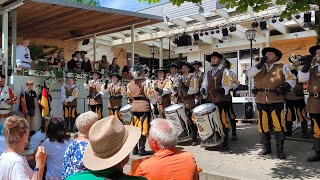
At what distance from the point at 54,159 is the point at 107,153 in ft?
8.22

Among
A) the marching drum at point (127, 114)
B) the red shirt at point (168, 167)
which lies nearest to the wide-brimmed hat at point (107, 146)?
the red shirt at point (168, 167)

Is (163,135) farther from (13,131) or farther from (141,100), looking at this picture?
(141,100)

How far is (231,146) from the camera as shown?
8.09 metres

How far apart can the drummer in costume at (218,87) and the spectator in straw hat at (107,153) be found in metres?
5.89

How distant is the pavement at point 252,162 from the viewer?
5.76m

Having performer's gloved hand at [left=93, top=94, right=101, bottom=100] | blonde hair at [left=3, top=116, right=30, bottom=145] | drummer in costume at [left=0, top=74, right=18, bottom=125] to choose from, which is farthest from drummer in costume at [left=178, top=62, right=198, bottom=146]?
blonde hair at [left=3, top=116, right=30, bottom=145]

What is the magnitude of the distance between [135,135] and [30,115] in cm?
923

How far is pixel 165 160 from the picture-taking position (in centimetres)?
305

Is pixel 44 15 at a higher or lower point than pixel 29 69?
higher

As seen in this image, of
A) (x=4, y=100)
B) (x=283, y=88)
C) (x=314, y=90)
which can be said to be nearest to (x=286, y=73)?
(x=283, y=88)

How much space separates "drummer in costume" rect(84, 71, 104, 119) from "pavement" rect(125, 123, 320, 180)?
3.91m

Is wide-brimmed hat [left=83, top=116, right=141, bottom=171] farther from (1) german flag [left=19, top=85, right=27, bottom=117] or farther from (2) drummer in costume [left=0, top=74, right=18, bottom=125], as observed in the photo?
(1) german flag [left=19, top=85, right=27, bottom=117]

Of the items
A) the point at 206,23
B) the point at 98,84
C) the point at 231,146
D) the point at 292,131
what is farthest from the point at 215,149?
the point at 206,23

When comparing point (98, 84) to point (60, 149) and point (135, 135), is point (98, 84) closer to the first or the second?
point (60, 149)
